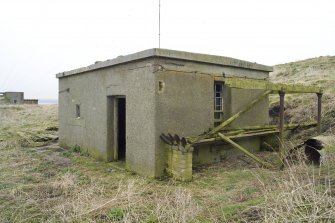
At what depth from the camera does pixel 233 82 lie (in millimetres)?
7516

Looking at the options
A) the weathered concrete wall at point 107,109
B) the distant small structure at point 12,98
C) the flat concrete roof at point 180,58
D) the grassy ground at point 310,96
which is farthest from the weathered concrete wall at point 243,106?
the distant small structure at point 12,98

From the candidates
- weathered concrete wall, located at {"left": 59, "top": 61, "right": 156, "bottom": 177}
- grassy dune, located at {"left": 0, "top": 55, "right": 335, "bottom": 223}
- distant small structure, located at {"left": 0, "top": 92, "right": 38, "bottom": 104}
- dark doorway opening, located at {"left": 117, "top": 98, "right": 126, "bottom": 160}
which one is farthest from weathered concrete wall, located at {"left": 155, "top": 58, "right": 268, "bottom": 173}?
distant small structure, located at {"left": 0, "top": 92, "right": 38, "bottom": 104}

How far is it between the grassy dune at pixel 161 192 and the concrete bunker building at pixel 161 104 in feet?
2.01

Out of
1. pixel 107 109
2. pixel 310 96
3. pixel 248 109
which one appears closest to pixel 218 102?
pixel 248 109

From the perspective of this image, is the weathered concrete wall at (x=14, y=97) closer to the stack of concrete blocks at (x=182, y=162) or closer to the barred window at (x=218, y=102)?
the barred window at (x=218, y=102)

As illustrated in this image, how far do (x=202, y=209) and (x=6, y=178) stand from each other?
596 cm

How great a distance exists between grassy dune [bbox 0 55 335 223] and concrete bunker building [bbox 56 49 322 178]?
61 centimetres

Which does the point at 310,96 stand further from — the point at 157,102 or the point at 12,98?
the point at 12,98

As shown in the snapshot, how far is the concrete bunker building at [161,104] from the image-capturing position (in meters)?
8.11

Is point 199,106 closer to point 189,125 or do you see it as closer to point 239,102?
point 189,125

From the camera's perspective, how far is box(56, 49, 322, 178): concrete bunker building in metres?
8.11

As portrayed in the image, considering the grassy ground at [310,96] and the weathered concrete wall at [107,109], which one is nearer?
the weathered concrete wall at [107,109]

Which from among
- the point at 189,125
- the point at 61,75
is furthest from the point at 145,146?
the point at 61,75

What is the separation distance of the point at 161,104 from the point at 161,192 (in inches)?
98.7
